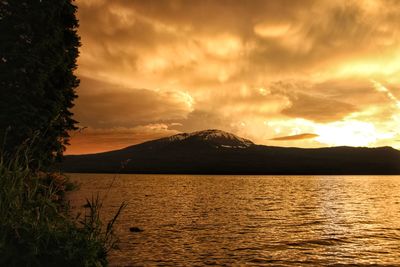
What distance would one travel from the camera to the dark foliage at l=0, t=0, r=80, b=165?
33406mm

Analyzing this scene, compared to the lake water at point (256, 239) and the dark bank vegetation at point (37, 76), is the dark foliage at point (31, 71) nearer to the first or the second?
the dark bank vegetation at point (37, 76)

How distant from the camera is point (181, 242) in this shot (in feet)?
94.4

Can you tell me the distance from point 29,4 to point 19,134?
12622 mm

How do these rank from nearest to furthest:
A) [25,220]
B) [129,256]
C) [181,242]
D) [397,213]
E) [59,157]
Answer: [25,220] < [129,256] < [181,242] < [59,157] < [397,213]

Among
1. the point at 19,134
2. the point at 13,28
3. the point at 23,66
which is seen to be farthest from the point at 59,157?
the point at 13,28

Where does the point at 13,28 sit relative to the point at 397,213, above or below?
above

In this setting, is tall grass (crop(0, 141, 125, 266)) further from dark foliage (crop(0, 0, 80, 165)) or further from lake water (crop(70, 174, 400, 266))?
dark foliage (crop(0, 0, 80, 165))

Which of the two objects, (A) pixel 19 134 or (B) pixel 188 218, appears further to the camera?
(B) pixel 188 218

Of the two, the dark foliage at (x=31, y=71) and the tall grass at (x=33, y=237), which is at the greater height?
the dark foliage at (x=31, y=71)

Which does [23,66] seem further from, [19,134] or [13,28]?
[19,134]

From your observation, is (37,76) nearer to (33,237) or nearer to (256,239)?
(256,239)

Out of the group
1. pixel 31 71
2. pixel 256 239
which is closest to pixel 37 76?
pixel 31 71

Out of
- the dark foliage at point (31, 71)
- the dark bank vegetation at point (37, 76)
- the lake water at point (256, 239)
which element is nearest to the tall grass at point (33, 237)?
the lake water at point (256, 239)

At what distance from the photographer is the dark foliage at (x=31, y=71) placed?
110ft
